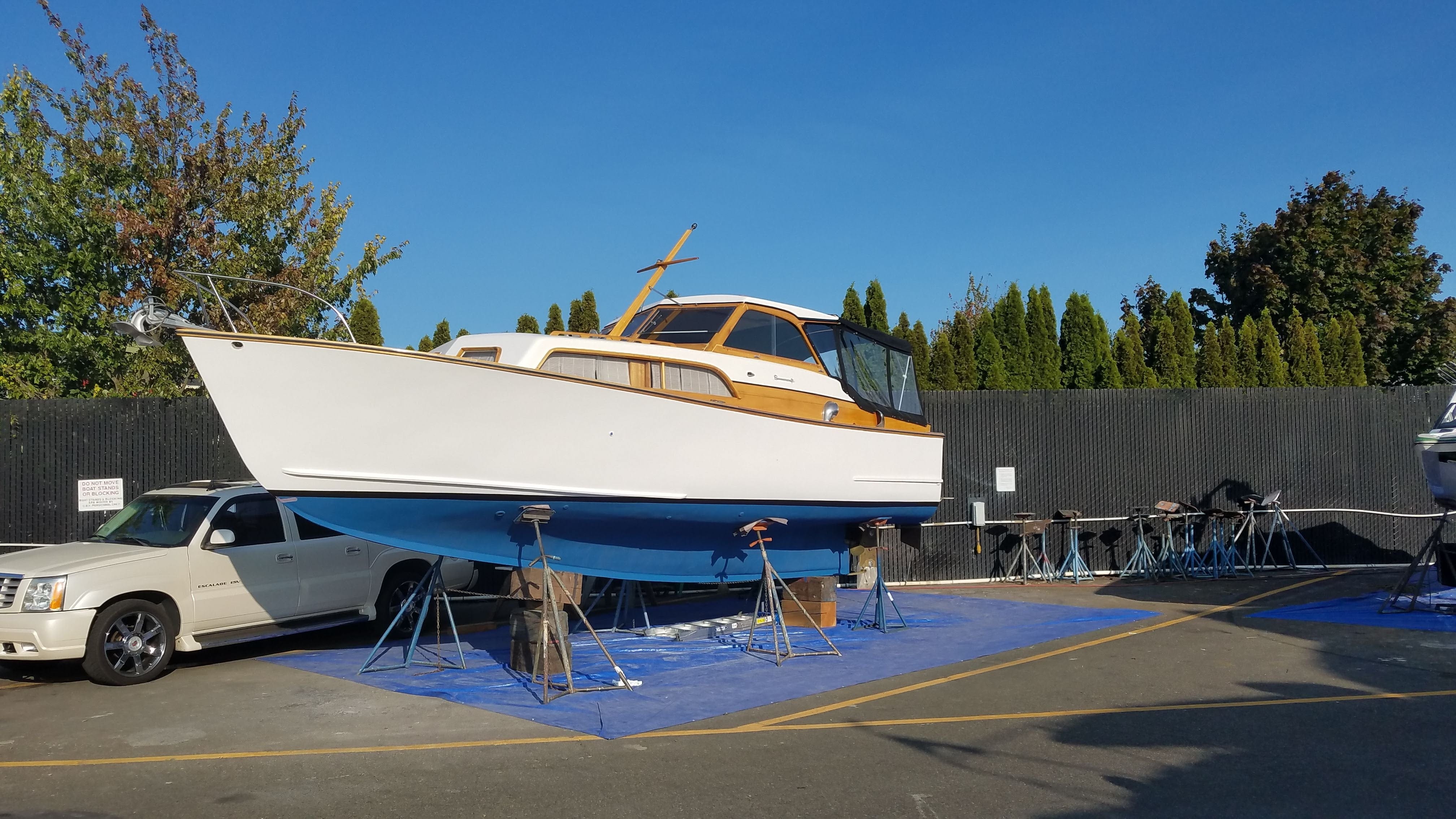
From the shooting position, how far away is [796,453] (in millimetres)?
10586

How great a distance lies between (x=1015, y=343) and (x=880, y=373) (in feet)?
31.0

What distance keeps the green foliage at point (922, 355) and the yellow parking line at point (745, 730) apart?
40.9 ft

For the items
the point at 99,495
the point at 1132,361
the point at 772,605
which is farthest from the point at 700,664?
the point at 1132,361

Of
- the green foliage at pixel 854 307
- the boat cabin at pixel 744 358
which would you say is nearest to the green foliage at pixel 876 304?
the green foliage at pixel 854 307

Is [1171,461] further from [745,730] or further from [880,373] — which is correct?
[745,730]

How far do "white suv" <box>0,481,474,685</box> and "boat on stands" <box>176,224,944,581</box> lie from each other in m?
1.83

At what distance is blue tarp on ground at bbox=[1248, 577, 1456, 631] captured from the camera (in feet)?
36.9

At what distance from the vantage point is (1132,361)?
2105 cm

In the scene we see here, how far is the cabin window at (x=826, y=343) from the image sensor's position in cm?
1177

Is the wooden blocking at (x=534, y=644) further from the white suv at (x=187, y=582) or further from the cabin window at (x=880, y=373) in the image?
the cabin window at (x=880, y=373)

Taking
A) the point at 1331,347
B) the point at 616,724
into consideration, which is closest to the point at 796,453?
the point at 616,724

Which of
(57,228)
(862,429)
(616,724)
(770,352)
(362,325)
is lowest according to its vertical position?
(616,724)

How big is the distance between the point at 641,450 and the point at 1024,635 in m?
4.84

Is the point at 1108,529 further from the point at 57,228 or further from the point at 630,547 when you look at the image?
the point at 57,228
